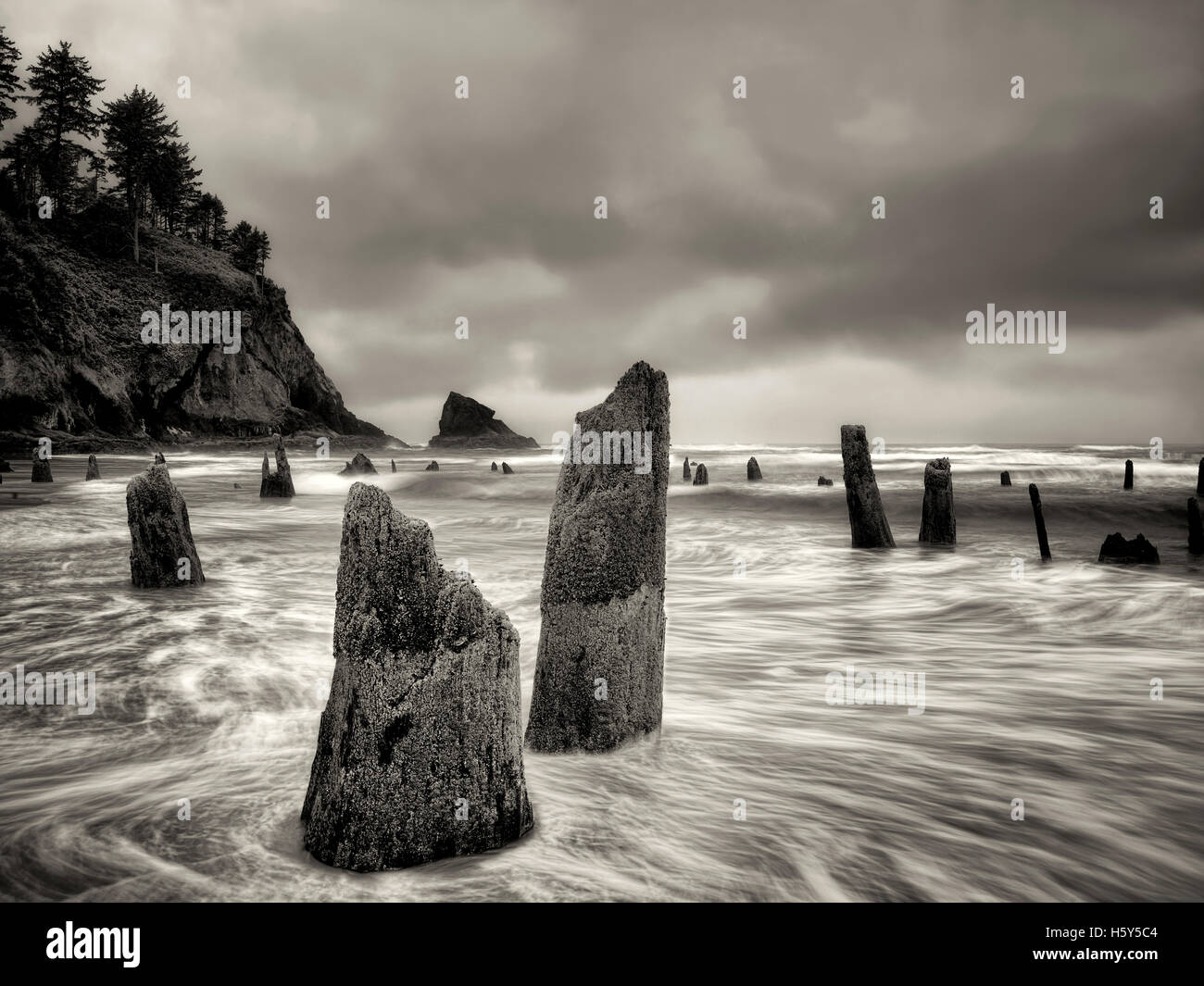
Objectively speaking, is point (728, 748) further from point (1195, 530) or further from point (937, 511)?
point (1195, 530)

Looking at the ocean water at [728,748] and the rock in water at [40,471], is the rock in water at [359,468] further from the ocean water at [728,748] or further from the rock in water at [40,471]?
the ocean water at [728,748]

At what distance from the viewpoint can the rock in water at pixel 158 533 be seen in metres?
11.0

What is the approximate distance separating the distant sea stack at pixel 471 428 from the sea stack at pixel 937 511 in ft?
337

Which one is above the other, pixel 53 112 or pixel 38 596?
pixel 53 112

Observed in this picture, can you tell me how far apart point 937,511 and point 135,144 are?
8105 centimetres

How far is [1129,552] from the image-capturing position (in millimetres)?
15039

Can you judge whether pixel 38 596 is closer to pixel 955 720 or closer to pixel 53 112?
pixel 955 720

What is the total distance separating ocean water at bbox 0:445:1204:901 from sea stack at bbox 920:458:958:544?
238 centimetres

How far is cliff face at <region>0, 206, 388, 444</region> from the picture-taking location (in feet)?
161

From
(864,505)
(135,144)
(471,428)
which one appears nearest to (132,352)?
(135,144)

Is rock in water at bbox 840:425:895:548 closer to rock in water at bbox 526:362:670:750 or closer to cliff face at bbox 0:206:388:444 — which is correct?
rock in water at bbox 526:362:670:750
